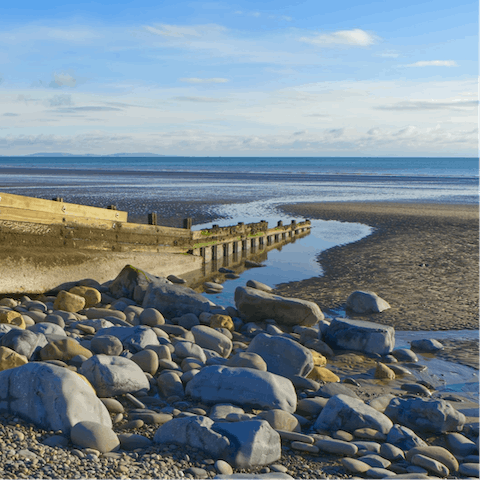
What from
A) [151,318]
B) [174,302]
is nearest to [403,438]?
[151,318]

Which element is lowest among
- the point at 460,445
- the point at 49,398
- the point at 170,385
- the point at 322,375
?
the point at 460,445

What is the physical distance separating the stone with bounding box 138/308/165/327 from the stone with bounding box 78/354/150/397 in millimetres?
2559

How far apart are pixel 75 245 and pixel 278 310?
4502 millimetres

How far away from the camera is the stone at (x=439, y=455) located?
4722 mm

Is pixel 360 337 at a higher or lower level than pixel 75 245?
lower

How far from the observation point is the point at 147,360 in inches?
243

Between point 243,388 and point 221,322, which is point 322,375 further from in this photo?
point 221,322

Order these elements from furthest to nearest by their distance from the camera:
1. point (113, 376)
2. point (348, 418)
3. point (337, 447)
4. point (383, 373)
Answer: point (383, 373) < point (113, 376) < point (348, 418) < point (337, 447)

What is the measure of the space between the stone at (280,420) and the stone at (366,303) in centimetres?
530

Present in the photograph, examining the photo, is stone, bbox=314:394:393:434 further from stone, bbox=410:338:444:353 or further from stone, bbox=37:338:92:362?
stone, bbox=410:338:444:353

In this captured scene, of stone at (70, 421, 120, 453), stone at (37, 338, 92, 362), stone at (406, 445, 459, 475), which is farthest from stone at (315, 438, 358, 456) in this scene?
stone at (37, 338, 92, 362)

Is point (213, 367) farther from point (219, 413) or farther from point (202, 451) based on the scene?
point (202, 451)

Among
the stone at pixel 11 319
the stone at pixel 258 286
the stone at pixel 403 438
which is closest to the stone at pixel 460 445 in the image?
the stone at pixel 403 438

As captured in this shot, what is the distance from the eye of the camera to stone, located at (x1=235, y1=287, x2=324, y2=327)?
922cm
